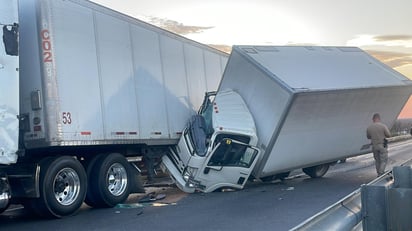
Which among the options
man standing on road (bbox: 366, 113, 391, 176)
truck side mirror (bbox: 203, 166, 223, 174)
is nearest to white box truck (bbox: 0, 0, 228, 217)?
truck side mirror (bbox: 203, 166, 223, 174)

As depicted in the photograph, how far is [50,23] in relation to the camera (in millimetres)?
9484

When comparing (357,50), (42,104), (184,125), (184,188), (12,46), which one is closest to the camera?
(12,46)

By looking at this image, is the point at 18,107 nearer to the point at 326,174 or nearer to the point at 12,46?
the point at 12,46

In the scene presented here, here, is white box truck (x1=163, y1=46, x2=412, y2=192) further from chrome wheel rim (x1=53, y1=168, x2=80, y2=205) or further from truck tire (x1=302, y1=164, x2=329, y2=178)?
chrome wheel rim (x1=53, y1=168, x2=80, y2=205)

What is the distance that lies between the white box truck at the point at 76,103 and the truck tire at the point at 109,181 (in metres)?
0.02

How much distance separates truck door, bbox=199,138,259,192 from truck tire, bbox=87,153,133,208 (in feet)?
6.02

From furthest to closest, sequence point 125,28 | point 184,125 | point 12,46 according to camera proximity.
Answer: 1. point 184,125
2. point 125,28
3. point 12,46

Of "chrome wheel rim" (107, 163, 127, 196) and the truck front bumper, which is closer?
"chrome wheel rim" (107, 163, 127, 196)

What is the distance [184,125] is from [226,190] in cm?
188

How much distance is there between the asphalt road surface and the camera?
850 centimetres

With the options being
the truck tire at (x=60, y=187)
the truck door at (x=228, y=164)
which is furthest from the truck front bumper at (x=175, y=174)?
the truck tire at (x=60, y=187)

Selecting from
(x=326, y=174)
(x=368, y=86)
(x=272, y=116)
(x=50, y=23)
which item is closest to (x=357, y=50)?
(x=368, y=86)

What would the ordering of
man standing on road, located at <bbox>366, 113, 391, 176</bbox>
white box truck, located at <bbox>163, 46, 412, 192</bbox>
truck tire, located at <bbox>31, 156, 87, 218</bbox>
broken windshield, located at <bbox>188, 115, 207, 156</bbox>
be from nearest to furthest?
truck tire, located at <bbox>31, 156, 87, 218</bbox> < white box truck, located at <bbox>163, 46, 412, 192</bbox> < broken windshield, located at <bbox>188, 115, 207, 156</bbox> < man standing on road, located at <bbox>366, 113, 391, 176</bbox>

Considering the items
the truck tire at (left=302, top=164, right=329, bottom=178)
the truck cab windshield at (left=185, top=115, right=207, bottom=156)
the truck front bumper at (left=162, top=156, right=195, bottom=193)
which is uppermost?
the truck cab windshield at (left=185, top=115, right=207, bottom=156)
